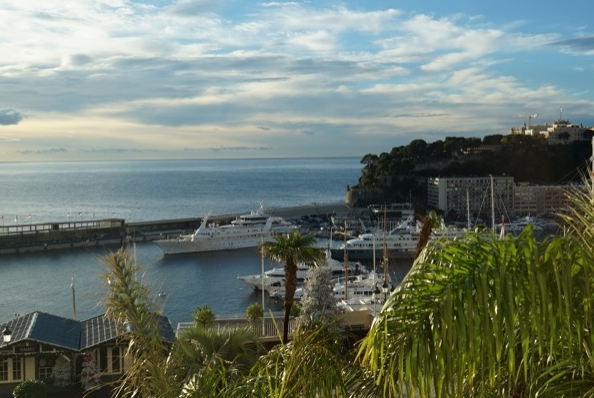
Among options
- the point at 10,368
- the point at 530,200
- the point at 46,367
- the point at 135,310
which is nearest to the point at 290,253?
the point at 46,367

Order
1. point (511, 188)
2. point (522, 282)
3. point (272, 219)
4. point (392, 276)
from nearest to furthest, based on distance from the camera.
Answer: point (522, 282)
point (392, 276)
point (272, 219)
point (511, 188)

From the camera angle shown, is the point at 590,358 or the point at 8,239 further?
the point at 8,239

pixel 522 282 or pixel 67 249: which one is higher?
pixel 522 282

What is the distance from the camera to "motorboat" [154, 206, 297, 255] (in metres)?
48.1

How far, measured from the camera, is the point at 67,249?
49969 millimetres

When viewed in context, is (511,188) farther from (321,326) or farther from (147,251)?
(321,326)

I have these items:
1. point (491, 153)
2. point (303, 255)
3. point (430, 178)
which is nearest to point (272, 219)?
point (430, 178)

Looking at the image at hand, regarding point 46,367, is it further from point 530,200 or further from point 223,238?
point 530,200

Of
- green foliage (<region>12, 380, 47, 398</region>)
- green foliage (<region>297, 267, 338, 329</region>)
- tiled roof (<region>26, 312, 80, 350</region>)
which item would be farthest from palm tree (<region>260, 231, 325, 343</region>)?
green foliage (<region>12, 380, 47, 398</region>)

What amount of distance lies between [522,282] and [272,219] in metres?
54.8

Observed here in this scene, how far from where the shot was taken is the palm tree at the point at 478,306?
66.6 inches

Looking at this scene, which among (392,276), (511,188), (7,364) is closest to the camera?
(7,364)

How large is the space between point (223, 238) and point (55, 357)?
37.3m

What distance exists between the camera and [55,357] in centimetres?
1213
